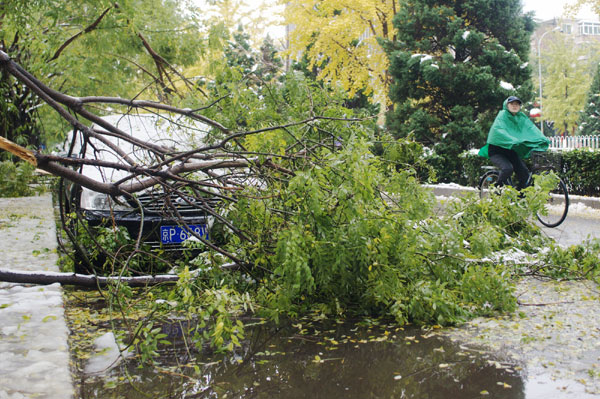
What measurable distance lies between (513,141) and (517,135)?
0.28m

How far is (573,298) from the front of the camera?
5230mm

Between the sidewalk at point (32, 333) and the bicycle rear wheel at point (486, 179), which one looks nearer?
the sidewalk at point (32, 333)

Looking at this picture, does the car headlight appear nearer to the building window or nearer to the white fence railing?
the white fence railing

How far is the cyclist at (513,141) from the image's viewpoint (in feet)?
31.2

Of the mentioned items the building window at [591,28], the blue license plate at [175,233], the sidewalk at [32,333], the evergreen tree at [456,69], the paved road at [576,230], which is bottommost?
the paved road at [576,230]

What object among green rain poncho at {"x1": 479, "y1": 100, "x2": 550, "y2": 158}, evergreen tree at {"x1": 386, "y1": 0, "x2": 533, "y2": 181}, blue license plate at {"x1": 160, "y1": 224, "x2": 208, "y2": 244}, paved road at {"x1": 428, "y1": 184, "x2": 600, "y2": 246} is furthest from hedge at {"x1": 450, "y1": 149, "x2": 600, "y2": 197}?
blue license plate at {"x1": 160, "y1": 224, "x2": 208, "y2": 244}

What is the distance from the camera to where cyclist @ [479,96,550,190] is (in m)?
9.50

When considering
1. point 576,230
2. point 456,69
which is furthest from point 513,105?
point 456,69

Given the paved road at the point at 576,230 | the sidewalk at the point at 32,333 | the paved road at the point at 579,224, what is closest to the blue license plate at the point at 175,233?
the sidewalk at the point at 32,333

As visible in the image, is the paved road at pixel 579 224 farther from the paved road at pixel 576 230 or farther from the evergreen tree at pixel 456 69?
the evergreen tree at pixel 456 69

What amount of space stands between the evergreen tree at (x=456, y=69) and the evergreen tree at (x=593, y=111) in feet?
99.5

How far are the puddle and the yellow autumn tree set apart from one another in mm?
20022

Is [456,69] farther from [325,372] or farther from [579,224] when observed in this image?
[325,372]

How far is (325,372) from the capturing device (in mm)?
3611
